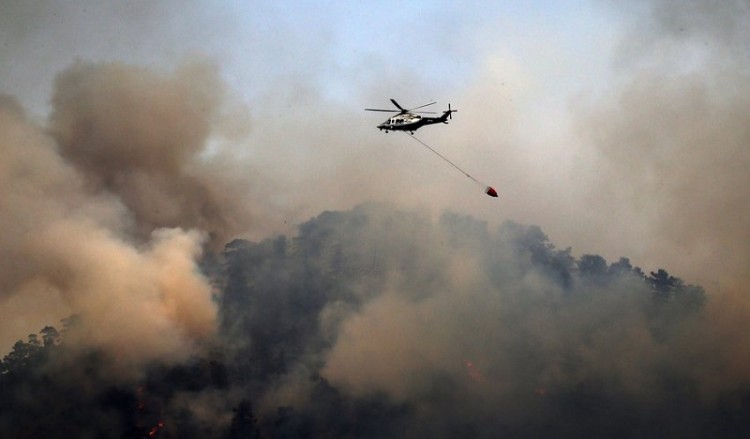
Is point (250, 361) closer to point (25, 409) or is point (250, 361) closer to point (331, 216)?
point (25, 409)

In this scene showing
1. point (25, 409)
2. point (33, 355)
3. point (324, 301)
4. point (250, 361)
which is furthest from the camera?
point (324, 301)

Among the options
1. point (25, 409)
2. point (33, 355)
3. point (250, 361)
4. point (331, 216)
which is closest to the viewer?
point (25, 409)

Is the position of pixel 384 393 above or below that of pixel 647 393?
above

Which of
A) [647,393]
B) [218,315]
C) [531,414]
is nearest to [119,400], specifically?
[218,315]

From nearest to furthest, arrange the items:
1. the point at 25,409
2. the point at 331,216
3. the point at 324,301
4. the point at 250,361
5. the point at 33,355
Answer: the point at 25,409 < the point at 33,355 < the point at 250,361 < the point at 324,301 < the point at 331,216

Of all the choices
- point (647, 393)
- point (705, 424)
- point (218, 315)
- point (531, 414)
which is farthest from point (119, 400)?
point (705, 424)

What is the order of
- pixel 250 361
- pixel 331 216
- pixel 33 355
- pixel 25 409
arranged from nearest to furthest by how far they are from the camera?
1. pixel 25 409
2. pixel 33 355
3. pixel 250 361
4. pixel 331 216

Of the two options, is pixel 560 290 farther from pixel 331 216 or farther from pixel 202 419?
pixel 202 419

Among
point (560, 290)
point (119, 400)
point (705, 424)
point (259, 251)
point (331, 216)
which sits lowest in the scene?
point (705, 424)

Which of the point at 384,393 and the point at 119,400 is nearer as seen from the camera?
the point at 119,400
